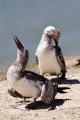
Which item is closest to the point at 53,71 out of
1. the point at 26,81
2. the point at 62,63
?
the point at 62,63

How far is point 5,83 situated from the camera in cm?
1091

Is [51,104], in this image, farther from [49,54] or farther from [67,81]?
[67,81]

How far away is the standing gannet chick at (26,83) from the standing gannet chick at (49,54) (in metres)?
1.96

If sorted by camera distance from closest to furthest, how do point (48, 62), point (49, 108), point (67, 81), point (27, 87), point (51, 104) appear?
point (27, 87) → point (49, 108) → point (51, 104) → point (48, 62) → point (67, 81)

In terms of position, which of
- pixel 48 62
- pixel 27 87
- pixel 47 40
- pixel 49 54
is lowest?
pixel 27 87

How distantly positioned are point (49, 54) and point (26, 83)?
7.56ft

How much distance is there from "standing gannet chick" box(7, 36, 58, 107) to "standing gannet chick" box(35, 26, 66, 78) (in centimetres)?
196

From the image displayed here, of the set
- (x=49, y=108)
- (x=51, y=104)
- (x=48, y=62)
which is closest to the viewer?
(x=49, y=108)

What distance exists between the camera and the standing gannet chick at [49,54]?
10.4 m

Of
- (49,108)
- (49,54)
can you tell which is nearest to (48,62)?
(49,54)

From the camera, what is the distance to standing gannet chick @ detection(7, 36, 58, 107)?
8.16m

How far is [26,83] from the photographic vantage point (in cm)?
816

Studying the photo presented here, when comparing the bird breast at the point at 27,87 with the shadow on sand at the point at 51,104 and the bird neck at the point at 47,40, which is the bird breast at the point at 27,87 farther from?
the bird neck at the point at 47,40

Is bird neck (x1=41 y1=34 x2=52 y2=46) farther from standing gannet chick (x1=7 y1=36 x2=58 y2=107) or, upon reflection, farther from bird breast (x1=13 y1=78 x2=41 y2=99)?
bird breast (x1=13 y1=78 x2=41 y2=99)
